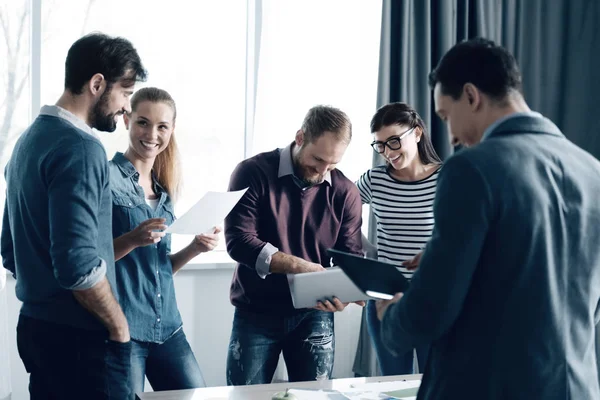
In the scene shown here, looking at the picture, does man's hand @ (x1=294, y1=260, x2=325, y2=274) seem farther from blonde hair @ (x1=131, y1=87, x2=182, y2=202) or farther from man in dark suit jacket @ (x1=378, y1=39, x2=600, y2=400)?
man in dark suit jacket @ (x1=378, y1=39, x2=600, y2=400)

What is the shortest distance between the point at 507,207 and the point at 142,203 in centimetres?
124

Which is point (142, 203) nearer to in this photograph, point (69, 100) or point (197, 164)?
point (69, 100)

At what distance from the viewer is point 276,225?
2283 millimetres

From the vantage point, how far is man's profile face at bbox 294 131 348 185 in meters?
2.24

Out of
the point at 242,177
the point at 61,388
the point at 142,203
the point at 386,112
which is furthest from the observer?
the point at 386,112

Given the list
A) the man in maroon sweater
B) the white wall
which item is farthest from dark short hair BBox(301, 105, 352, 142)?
the white wall

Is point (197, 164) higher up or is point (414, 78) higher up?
point (414, 78)

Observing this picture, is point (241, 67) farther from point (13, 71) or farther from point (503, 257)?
point (503, 257)

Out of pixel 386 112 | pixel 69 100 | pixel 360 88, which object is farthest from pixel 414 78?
pixel 69 100

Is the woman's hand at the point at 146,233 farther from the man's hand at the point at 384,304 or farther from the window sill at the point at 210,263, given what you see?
the window sill at the point at 210,263

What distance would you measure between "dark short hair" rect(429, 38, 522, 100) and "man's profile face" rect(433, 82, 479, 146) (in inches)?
0.6

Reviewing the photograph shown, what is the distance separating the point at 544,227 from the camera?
1158 millimetres

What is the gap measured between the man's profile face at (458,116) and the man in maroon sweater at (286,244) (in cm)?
97

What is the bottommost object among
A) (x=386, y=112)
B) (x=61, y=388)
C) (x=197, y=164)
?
(x=61, y=388)
